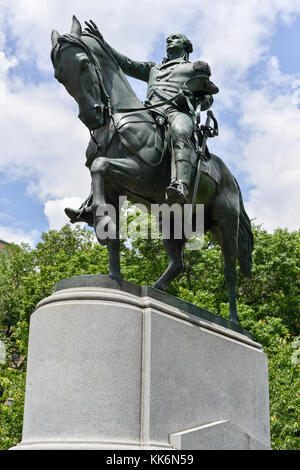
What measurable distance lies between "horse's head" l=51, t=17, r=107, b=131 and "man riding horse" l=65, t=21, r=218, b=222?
70 centimetres

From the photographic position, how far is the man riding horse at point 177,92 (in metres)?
8.05

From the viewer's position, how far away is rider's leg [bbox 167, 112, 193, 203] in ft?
25.9

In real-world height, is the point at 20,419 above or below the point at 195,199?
below

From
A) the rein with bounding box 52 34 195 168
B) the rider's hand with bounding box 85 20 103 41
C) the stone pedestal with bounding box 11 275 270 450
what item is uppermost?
the rider's hand with bounding box 85 20 103 41

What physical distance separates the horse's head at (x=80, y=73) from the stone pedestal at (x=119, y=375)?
7.28 feet

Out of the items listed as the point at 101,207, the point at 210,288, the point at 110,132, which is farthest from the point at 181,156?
the point at 210,288

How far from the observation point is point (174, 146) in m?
8.26

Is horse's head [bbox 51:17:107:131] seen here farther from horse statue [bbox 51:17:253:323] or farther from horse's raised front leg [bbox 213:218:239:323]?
horse's raised front leg [bbox 213:218:239:323]

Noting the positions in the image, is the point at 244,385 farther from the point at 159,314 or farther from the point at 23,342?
the point at 23,342

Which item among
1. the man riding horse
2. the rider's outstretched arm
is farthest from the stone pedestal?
the rider's outstretched arm

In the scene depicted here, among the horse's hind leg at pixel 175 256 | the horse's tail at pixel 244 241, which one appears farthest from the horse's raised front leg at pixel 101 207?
the horse's tail at pixel 244 241
